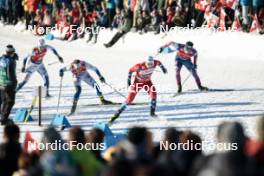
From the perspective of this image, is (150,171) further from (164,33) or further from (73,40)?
(73,40)

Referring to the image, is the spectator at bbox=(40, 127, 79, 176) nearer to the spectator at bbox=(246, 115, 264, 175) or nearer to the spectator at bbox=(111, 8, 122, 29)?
the spectator at bbox=(246, 115, 264, 175)

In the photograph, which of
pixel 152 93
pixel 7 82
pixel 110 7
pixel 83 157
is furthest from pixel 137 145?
pixel 110 7

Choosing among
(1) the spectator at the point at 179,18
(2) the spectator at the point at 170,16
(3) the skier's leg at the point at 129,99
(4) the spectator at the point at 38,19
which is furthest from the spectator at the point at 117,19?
(3) the skier's leg at the point at 129,99

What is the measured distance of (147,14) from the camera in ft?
85.3

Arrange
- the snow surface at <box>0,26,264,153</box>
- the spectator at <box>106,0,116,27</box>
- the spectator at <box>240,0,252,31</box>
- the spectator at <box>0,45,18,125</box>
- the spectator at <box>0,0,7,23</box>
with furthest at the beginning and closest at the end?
the spectator at <box>0,0,7,23</box> → the spectator at <box>106,0,116,27</box> → the spectator at <box>240,0,252,31</box> → the snow surface at <box>0,26,264,153</box> → the spectator at <box>0,45,18,125</box>

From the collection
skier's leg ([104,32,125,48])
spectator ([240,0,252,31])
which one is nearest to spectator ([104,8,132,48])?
skier's leg ([104,32,125,48])

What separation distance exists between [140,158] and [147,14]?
19.8m

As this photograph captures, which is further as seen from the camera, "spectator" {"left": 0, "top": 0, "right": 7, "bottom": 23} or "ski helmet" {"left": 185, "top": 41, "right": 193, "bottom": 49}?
"spectator" {"left": 0, "top": 0, "right": 7, "bottom": 23}

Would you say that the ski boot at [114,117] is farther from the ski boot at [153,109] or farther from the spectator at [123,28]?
the spectator at [123,28]

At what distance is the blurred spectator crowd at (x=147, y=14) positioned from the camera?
2292cm

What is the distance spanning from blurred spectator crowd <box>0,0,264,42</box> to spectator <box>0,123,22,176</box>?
629 inches

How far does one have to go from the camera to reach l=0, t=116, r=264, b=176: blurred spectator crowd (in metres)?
5.45

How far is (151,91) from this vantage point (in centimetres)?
1586

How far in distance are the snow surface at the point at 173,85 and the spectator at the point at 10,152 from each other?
676 cm
